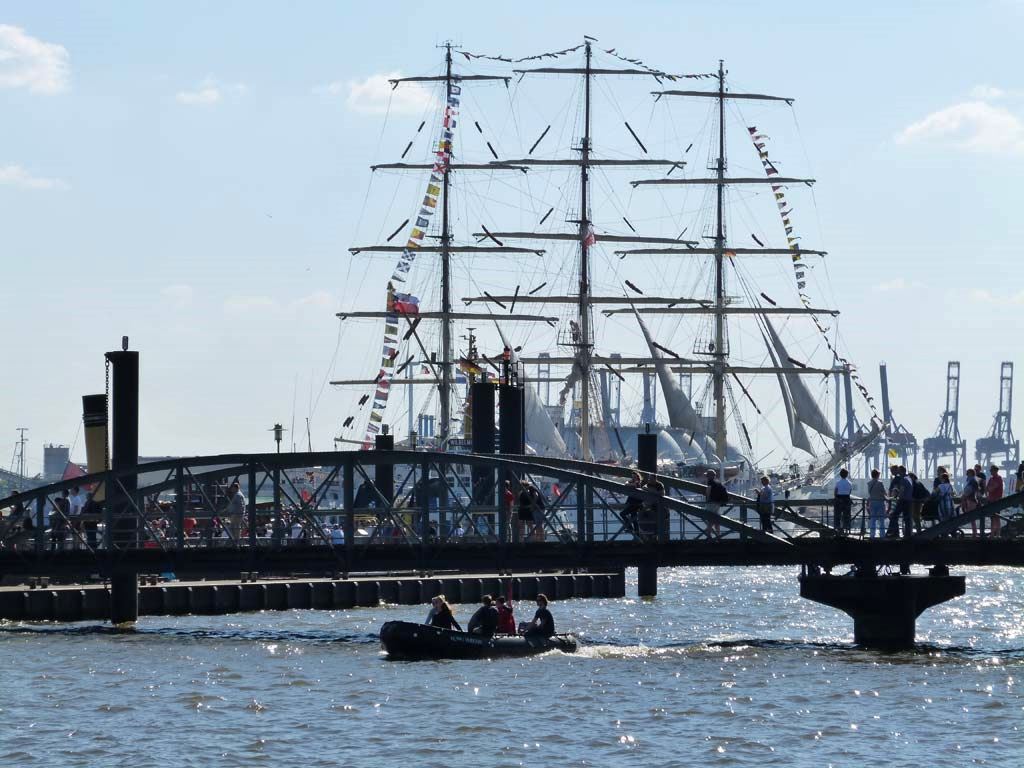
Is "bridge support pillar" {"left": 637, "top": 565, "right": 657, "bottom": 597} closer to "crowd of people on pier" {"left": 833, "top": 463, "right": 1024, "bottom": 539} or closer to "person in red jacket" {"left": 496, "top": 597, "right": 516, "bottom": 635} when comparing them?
"crowd of people on pier" {"left": 833, "top": 463, "right": 1024, "bottom": 539}

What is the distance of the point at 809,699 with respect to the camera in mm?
39156

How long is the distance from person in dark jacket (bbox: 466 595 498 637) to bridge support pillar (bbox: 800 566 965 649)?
7.71 m

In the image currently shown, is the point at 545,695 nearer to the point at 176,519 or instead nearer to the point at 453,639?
the point at 453,639

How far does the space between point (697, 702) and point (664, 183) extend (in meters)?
82.3

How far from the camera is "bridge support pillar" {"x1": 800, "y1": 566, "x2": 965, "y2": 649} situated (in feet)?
157

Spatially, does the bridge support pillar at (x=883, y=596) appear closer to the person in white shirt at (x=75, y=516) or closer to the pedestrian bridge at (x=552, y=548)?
the pedestrian bridge at (x=552, y=548)

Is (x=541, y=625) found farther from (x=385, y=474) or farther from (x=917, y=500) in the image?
(x=385, y=474)

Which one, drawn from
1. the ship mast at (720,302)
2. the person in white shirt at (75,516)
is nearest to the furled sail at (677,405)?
the ship mast at (720,302)

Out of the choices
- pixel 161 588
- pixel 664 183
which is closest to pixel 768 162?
pixel 664 183

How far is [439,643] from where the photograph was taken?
147 ft

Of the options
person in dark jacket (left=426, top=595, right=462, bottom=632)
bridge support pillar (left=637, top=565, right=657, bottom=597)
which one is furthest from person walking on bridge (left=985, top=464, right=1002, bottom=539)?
bridge support pillar (left=637, top=565, right=657, bottom=597)

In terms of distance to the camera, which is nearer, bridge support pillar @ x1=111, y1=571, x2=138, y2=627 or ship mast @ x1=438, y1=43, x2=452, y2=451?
bridge support pillar @ x1=111, y1=571, x2=138, y2=627

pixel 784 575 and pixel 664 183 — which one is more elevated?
pixel 664 183

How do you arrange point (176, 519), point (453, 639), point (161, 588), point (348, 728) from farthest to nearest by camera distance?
point (161, 588)
point (176, 519)
point (453, 639)
point (348, 728)
